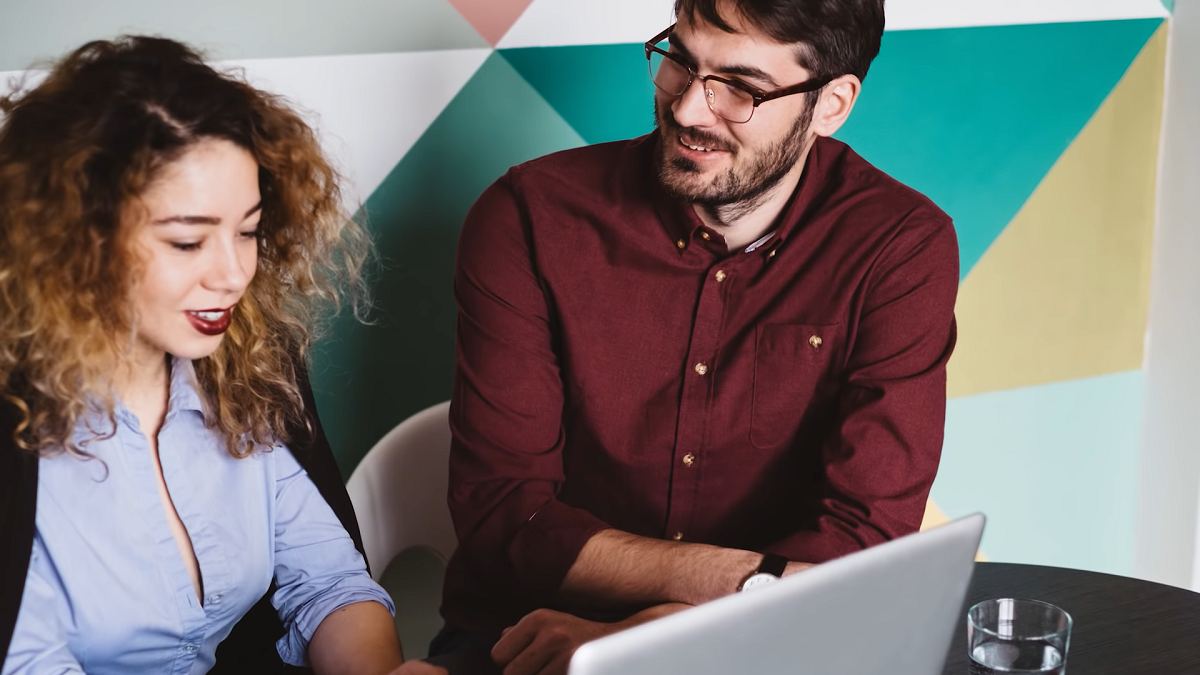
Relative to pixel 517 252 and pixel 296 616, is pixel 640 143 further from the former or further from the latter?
pixel 296 616

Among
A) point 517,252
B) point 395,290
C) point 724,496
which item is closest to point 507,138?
point 395,290

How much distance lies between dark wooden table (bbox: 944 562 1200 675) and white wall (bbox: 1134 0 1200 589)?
4.72 ft

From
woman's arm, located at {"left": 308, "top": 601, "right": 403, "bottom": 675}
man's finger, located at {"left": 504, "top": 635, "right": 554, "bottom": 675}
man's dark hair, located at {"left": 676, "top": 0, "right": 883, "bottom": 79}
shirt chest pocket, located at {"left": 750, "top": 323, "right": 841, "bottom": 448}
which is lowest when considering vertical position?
woman's arm, located at {"left": 308, "top": 601, "right": 403, "bottom": 675}

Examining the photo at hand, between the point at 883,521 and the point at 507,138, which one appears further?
the point at 507,138

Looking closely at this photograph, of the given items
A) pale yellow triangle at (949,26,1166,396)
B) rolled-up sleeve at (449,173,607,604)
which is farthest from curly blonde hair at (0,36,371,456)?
pale yellow triangle at (949,26,1166,396)

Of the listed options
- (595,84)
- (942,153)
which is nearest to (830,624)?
(595,84)

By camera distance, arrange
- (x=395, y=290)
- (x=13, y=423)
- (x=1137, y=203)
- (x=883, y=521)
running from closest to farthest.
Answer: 1. (x=13, y=423)
2. (x=883, y=521)
3. (x=395, y=290)
4. (x=1137, y=203)

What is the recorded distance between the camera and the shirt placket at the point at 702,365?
1.71 metres

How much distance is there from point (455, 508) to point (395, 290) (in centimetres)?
61

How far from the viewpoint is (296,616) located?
1412mm

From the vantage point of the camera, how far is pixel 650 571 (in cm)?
151

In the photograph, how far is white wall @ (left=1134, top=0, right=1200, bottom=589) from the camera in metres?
2.65

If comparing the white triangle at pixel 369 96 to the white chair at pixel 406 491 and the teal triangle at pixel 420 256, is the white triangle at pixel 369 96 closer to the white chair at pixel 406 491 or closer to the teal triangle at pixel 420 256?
the teal triangle at pixel 420 256

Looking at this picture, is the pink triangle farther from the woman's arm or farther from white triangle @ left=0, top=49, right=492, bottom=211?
the woman's arm
